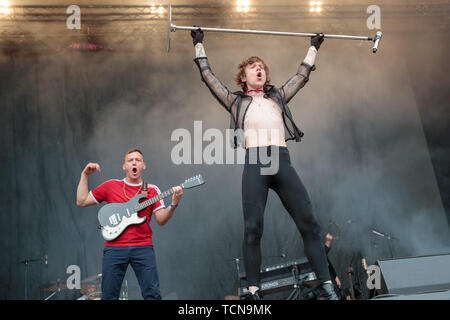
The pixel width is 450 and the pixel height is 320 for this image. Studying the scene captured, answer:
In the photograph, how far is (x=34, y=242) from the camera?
20.5 feet

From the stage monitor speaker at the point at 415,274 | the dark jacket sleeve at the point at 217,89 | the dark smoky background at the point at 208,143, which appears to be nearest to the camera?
the stage monitor speaker at the point at 415,274

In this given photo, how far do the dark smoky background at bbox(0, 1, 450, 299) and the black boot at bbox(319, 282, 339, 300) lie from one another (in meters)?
4.09

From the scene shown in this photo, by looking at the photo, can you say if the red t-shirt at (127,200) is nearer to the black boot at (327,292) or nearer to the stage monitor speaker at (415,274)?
the black boot at (327,292)

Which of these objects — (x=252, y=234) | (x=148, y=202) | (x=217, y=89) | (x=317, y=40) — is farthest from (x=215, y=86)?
(x=252, y=234)

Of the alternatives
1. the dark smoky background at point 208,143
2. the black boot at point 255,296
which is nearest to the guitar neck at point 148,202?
the black boot at point 255,296

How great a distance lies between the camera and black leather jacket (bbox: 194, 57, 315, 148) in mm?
2881

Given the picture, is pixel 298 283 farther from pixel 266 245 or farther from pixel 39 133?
pixel 39 133

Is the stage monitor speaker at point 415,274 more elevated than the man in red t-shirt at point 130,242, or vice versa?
the man in red t-shirt at point 130,242

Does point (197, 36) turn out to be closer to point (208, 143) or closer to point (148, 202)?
point (148, 202)

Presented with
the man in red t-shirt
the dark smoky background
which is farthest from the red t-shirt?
the dark smoky background

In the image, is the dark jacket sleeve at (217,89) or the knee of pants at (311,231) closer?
→ the knee of pants at (311,231)

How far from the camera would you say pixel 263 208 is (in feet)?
8.47

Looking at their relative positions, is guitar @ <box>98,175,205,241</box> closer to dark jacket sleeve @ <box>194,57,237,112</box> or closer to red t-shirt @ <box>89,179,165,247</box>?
red t-shirt @ <box>89,179,165,247</box>

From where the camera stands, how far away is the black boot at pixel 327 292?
2309 mm
